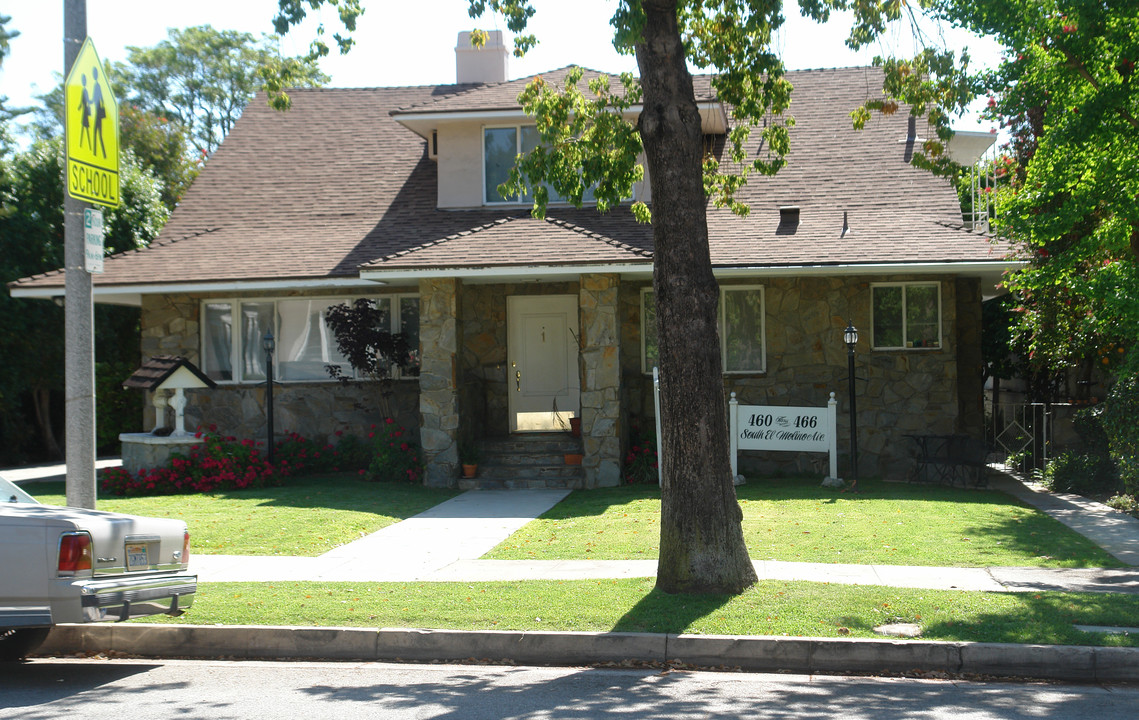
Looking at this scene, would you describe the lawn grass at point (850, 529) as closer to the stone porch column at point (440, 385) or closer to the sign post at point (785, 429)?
the sign post at point (785, 429)

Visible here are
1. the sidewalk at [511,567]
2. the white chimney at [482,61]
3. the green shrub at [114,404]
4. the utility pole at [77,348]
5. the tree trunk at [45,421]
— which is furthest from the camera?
the tree trunk at [45,421]

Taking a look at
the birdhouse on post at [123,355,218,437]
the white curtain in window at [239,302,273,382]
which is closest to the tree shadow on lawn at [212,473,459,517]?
the birdhouse on post at [123,355,218,437]

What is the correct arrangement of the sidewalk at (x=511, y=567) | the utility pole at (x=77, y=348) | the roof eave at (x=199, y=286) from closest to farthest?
the utility pole at (x=77, y=348) → the sidewalk at (x=511, y=567) → the roof eave at (x=199, y=286)

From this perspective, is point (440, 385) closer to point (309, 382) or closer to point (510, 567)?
point (309, 382)

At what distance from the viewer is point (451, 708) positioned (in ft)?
19.0

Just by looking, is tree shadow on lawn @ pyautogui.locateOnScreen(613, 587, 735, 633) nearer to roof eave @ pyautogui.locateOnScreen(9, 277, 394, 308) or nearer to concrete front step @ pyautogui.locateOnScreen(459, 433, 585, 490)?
concrete front step @ pyautogui.locateOnScreen(459, 433, 585, 490)

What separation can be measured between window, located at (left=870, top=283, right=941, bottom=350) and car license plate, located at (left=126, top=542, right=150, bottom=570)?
1218 cm

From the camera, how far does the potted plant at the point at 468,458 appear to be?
1519 centimetres

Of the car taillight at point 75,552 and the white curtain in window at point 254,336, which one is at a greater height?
the white curtain in window at point 254,336

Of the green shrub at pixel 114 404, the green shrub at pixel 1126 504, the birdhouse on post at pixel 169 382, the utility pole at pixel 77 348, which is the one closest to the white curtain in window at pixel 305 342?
the birdhouse on post at pixel 169 382

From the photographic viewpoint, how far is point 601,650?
6.89 meters

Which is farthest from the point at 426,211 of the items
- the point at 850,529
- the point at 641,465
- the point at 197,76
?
the point at 197,76

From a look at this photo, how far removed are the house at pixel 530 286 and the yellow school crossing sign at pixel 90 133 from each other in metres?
6.36

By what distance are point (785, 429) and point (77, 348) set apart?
961cm
